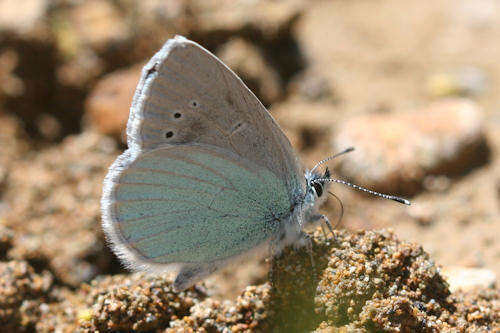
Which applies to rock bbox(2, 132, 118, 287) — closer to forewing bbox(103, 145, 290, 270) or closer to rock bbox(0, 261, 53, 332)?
rock bbox(0, 261, 53, 332)

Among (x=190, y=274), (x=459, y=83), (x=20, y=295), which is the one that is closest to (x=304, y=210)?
(x=190, y=274)

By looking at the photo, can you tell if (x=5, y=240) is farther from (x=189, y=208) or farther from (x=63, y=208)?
(x=189, y=208)

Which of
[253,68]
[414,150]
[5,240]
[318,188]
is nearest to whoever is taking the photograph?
[318,188]

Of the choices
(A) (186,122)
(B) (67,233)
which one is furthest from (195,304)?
(B) (67,233)

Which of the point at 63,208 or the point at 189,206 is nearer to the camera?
the point at 189,206

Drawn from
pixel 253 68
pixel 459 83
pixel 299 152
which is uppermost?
pixel 459 83

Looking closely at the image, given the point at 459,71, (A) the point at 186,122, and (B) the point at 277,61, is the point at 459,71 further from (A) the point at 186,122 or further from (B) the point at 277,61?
(A) the point at 186,122

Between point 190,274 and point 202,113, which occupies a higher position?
point 202,113
